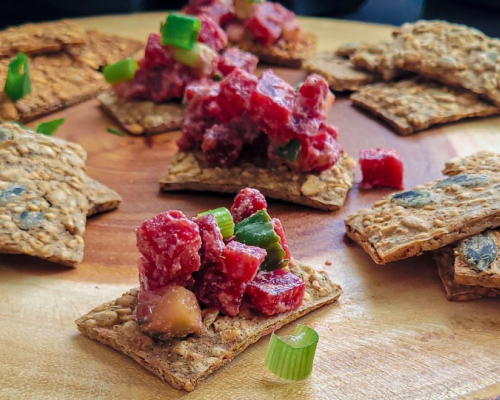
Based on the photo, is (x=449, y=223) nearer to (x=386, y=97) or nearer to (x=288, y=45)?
(x=386, y=97)

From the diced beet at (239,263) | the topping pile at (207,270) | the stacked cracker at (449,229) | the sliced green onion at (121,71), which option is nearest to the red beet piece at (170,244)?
the topping pile at (207,270)

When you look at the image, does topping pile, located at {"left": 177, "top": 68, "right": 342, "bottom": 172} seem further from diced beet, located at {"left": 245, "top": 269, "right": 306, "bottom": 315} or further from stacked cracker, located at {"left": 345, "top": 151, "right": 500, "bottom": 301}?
diced beet, located at {"left": 245, "top": 269, "right": 306, "bottom": 315}

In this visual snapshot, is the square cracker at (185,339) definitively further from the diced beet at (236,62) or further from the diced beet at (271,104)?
the diced beet at (236,62)

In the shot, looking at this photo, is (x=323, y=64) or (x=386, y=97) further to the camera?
(x=323, y=64)

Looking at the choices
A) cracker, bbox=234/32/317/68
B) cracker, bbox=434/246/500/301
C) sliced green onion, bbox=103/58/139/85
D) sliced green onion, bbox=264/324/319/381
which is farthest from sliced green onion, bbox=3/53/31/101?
cracker, bbox=434/246/500/301

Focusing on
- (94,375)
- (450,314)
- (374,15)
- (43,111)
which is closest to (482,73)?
(450,314)
